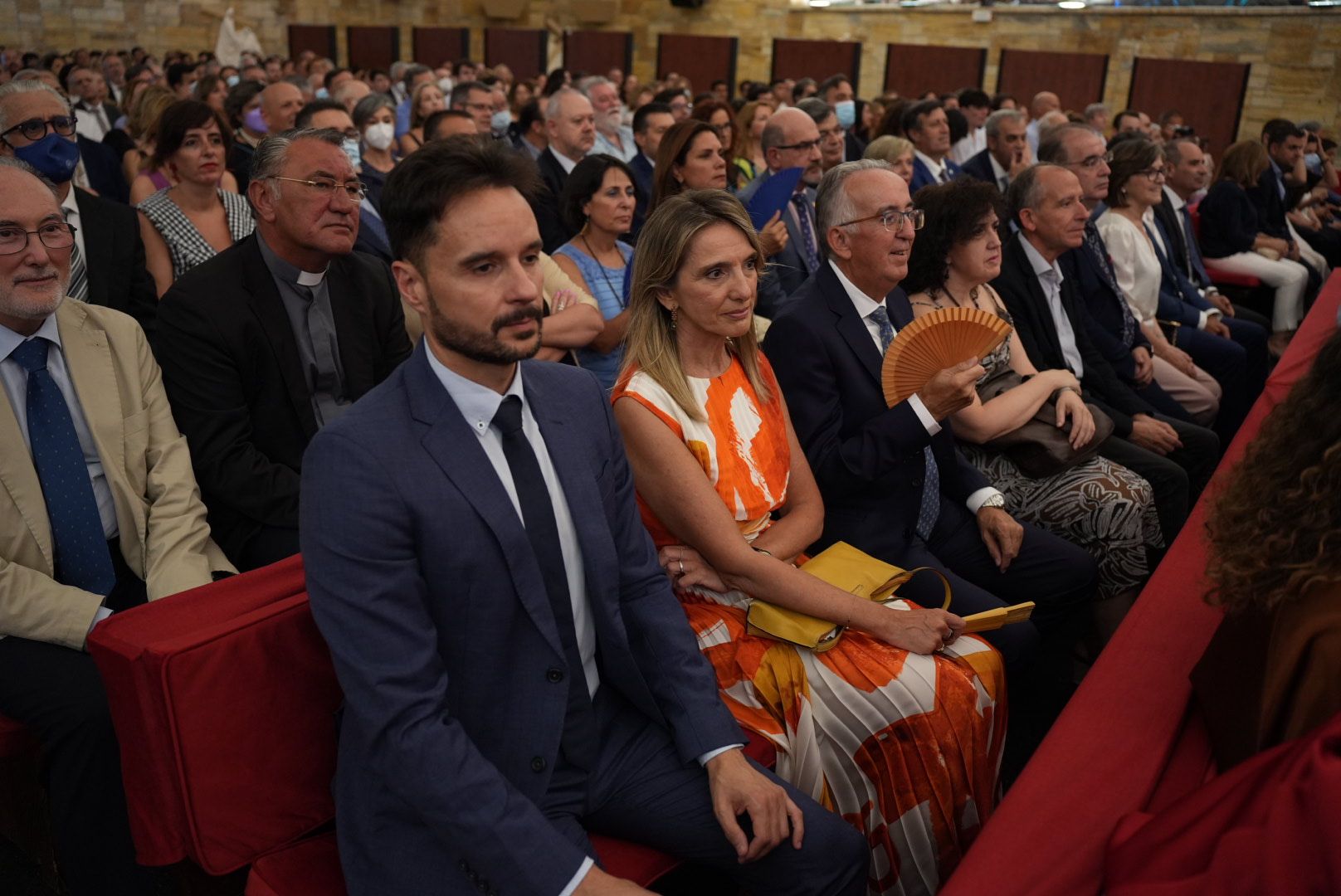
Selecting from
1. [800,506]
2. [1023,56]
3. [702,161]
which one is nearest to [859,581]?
[800,506]

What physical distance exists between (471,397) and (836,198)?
1.59 metres

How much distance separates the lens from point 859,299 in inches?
110

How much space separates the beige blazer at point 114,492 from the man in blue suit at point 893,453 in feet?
4.77

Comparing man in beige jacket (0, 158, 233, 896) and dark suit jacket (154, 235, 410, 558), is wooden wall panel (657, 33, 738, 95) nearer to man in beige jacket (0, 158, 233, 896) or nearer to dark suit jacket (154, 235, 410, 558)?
dark suit jacket (154, 235, 410, 558)

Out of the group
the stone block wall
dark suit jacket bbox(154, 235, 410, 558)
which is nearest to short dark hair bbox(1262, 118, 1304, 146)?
the stone block wall

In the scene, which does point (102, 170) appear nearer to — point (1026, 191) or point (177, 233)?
point (177, 233)

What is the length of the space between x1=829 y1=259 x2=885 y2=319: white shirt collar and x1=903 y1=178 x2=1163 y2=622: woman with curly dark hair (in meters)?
0.44

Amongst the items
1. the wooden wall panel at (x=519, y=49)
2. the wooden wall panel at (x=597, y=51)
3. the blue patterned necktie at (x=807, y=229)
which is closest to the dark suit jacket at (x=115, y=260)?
the blue patterned necktie at (x=807, y=229)

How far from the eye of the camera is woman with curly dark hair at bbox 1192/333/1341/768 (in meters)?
1.40

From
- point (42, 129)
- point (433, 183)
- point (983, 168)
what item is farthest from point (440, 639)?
point (983, 168)

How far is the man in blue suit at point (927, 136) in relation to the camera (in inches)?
274

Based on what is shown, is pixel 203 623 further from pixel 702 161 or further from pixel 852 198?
pixel 702 161

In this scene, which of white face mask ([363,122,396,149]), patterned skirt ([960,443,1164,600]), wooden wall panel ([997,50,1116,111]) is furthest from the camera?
wooden wall panel ([997,50,1116,111])

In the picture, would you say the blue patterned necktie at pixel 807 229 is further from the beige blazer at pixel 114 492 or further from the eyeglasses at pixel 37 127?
the beige blazer at pixel 114 492
